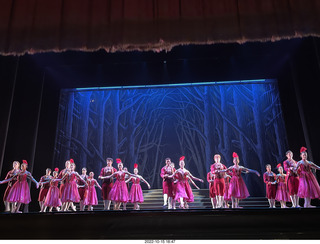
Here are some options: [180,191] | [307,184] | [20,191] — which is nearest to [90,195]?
[20,191]

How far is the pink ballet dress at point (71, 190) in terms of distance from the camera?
7031mm

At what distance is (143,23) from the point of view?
3.73 metres

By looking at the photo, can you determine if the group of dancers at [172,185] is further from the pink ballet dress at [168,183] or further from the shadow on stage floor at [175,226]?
the shadow on stage floor at [175,226]

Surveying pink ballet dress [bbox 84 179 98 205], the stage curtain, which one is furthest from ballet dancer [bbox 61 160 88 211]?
the stage curtain

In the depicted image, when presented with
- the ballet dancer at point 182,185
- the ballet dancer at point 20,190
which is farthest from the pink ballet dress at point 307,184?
the ballet dancer at point 20,190

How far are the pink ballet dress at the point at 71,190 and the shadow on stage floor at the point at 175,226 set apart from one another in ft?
12.1

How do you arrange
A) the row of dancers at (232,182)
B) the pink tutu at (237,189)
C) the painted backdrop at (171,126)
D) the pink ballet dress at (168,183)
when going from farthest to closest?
the painted backdrop at (171,126), the pink ballet dress at (168,183), the pink tutu at (237,189), the row of dancers at (232,182)

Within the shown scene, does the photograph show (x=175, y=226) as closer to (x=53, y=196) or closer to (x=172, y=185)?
(x=172, y=185)

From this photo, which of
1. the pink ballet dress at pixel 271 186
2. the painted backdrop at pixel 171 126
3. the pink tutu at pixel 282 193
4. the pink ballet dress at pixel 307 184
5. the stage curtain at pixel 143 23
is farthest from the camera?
the painted backdrop at pixel 171 126

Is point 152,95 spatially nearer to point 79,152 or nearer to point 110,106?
point 110,106

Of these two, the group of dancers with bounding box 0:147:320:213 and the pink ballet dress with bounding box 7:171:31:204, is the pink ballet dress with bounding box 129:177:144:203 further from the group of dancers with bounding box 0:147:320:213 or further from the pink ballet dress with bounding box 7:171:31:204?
the pink ballet dress with bounding box 7:171:31:204

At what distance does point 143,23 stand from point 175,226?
243cm

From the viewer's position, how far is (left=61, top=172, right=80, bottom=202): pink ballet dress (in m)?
7.03

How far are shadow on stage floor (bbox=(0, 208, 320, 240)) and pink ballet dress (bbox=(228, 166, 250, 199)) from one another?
10.9ft
